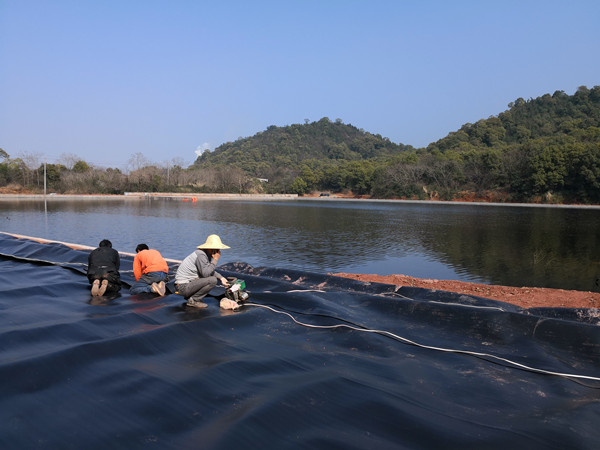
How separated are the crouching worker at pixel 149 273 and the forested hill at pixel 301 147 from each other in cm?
9861

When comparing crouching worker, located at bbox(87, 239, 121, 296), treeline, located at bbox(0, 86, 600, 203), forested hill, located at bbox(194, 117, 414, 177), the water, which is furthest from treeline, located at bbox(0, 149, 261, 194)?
crouching worker, located at bbox(87, 239, 121, 296)

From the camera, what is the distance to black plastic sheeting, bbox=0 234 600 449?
10.1 ft

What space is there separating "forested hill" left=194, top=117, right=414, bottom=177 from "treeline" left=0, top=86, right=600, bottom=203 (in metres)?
13.8

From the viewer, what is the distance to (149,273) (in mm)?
6910

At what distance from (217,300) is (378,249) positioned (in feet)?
36.1

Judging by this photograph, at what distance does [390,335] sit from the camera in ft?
16.8

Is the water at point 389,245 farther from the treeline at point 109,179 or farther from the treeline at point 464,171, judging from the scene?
the treeline at point 109,179

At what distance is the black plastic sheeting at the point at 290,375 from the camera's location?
121 inches

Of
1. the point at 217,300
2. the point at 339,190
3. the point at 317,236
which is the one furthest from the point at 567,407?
the point at 339,190

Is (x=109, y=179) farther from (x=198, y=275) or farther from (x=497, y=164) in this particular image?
(x=198, y=275)

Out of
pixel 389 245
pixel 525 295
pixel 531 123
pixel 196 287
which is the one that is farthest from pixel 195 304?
pixel 531 123

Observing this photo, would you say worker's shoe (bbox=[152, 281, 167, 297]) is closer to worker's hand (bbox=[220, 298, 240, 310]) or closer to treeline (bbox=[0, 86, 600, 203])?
worker's hand (bbox=[220, 298, 240, 310])

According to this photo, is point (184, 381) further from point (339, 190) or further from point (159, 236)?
point (339, 190)

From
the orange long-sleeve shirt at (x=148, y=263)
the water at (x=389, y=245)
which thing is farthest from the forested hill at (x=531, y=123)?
the orange long-sleeve shirt at (x=148, y=263)
